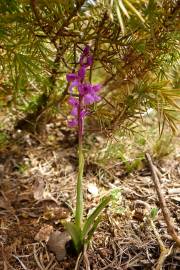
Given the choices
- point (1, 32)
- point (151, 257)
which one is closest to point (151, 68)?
point (1, 32)

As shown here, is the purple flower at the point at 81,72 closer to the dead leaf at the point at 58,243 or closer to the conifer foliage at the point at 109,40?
the conifer foliage at the point at 109,40

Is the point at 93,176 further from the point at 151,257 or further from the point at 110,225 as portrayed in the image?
the point at 151,257

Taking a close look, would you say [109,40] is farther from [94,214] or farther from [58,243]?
[58,243]

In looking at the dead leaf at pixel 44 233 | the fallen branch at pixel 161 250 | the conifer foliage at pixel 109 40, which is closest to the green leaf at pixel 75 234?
the dead leaf at pixel 44 233

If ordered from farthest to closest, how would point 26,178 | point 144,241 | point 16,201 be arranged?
1. point 26,178
2. point 16,201
3. point 144,241

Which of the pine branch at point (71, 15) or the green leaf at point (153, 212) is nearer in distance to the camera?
the pine branch at point (71, 15)

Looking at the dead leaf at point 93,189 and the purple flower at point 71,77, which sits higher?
the purple flower at point 71,77

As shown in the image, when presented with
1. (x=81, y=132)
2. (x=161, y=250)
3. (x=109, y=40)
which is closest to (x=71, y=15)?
(x=109, y=40)

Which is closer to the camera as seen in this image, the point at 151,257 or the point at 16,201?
the point at 151,257
